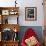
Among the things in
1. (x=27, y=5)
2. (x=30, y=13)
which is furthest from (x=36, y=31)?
→ (x=27, y=5)

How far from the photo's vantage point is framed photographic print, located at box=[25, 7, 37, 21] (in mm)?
5984

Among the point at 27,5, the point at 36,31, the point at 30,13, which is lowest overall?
the point at 36,31

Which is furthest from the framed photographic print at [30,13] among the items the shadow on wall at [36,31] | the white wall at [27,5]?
the shadow on wall at [36,31]

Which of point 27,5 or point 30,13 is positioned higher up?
point 27,5

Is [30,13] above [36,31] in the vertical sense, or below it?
above

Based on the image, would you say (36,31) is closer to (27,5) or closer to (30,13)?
(30,13)

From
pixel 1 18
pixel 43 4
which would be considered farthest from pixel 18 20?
pixel 43 4

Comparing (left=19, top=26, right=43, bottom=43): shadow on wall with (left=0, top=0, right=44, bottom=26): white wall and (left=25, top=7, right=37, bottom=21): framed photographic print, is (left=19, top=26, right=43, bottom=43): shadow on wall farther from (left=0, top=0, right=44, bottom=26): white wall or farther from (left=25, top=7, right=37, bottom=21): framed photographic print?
(left=25, top=7, right=37, bottom=21): framed photographic print

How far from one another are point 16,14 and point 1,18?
0.56 m

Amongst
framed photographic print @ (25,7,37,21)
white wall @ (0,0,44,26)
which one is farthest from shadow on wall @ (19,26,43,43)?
framed photographic print @ (25,7,37,21)

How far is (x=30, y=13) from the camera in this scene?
6016 mm

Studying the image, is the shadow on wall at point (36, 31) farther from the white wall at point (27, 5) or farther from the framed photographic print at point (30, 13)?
the framed photographic print at point (30, 13)

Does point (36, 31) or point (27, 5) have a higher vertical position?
point (27, 5)

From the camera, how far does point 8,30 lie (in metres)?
5.87
